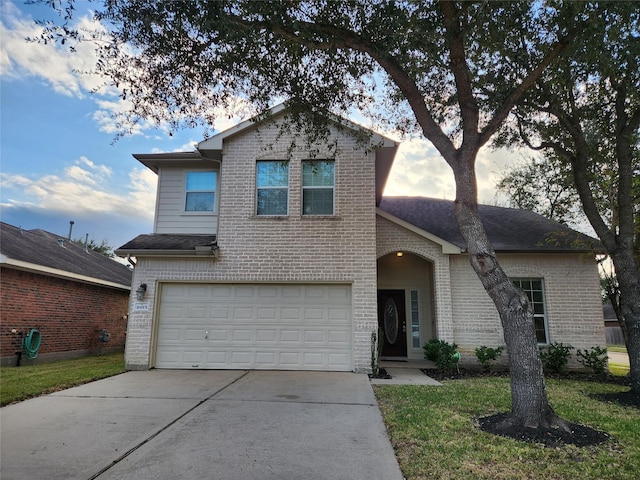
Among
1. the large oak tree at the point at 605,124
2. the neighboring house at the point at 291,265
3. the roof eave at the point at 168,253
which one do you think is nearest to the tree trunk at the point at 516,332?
the large oak tree at the point at 605,124

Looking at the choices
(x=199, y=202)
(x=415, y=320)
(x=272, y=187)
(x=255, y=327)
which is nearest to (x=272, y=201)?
(x=272, y=187)

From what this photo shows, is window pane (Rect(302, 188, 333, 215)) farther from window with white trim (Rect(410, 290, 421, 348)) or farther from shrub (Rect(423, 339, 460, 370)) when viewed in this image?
window with white trim (Rect(410, 290, 421, 348))

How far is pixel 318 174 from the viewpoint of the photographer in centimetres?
1010

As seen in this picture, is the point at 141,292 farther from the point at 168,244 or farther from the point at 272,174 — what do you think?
the point at 272,174

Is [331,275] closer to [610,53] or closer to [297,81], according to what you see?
[297,81]

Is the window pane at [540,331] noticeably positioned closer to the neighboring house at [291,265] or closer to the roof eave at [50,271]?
the neighboring house at [291,265]

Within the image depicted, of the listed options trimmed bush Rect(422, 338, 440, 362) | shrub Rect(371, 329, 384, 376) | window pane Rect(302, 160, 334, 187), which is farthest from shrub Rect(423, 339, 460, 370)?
window pane Rect(302, 160, 334, 187)

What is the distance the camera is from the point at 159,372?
354 inches

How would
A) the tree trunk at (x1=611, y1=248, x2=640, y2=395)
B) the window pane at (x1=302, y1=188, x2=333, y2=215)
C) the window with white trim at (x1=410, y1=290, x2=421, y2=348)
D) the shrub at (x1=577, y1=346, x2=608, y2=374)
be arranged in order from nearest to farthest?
the tree trunk at (x1=611, y1=248, x2=640, y2=395) < the shrub at (x1=577, y1=346, x2=608, y2=374) < the window pane at (x1=302, y1=188, x2=333, y2=215) < the window with white trim at (x1=410, y1=290, x2=421, y2=348)

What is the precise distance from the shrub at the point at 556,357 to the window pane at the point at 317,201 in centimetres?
666

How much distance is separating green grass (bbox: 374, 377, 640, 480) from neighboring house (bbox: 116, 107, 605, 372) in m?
3.06

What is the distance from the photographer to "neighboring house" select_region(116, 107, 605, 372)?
9.41 meters

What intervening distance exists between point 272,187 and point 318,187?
3.97 feet

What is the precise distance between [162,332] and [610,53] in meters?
10.9
